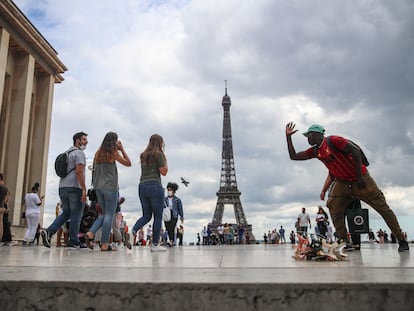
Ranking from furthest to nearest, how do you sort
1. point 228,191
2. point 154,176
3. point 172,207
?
point 228,191 → point 172,207 → point 154,176

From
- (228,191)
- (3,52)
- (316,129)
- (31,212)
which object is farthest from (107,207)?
(228,191)

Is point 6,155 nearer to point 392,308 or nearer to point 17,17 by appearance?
point 17,17

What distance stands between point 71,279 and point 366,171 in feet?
17.3

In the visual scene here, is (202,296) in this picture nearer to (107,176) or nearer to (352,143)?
(352,143)

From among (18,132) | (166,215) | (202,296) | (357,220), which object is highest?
(18,132)

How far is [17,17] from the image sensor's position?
2145cm

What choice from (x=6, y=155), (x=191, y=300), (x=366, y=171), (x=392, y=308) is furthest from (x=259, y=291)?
(x=6, y=155)

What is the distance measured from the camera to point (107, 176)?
702 centimetres

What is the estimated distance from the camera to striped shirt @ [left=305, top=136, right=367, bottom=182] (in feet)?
20.5

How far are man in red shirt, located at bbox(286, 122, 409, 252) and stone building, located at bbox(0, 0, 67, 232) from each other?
58.8ft

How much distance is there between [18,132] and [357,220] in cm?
2023

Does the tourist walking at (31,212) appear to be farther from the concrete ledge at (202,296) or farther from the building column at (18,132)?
the concrete ledge at (202,296)

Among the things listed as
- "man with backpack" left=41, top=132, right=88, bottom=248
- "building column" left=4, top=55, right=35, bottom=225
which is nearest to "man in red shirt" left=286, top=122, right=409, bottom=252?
"man with backpack" left=41, top=132, right=88, bottom=248

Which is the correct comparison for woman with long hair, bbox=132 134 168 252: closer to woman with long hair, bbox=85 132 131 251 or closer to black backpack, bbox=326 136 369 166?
woman with long hair, bbox=85 132 131 251
